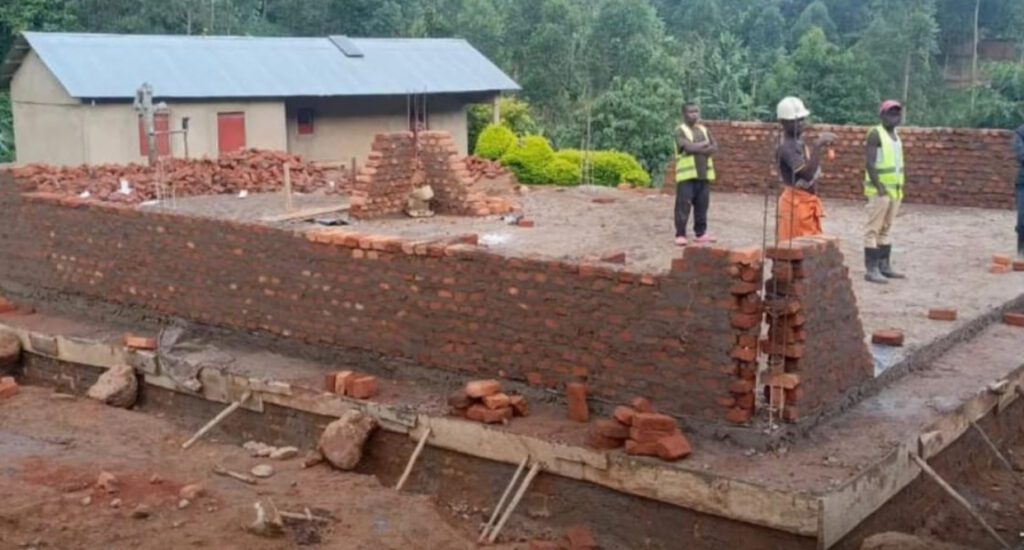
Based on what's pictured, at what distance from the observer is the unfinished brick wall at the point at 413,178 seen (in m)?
13.6

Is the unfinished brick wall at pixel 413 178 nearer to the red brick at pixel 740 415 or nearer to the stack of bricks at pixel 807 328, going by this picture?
the stack of bricks at pixel 807 328

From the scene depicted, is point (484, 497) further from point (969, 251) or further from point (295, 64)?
point (295, 64)

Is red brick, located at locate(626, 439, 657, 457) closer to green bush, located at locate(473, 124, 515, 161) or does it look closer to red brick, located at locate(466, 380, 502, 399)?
red brick, located at locate(466, 380, 502, 399)

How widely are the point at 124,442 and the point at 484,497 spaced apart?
2772mm

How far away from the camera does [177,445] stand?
26.0 feet

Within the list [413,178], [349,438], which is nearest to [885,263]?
[349,438]

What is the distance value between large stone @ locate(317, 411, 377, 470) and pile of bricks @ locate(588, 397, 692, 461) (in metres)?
1.63

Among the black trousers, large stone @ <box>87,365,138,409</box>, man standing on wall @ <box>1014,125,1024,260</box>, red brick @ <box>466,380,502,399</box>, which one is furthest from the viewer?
the black trousers

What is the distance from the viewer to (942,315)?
843 cm

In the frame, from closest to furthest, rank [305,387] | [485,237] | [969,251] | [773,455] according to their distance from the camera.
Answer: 1. [773,455]
2. [305,387]
3. [969,251]
4. [485,237]

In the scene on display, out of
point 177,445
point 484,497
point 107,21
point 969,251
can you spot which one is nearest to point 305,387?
point 177,445

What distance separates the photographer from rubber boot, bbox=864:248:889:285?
9828 millimetres

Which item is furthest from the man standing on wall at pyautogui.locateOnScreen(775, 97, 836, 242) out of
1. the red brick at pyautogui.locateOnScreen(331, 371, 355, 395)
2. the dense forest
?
the dense forest

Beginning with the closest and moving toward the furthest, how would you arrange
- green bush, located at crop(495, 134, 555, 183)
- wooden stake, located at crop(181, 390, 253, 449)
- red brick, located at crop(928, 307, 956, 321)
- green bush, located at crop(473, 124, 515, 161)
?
wooden stake, located at crop(181, 390, 253, 449) → red brick, located at crop(928, 307, 956, 321) → green bush, located at crop(495, 134, 555, 183) → green bush, located at crop(473, 124, 515, 161)
